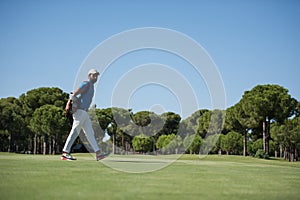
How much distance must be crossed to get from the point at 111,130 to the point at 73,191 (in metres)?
62.9

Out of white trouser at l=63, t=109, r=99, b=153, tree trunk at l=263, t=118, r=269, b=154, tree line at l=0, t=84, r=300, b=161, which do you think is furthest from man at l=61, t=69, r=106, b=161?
tree trunk at l=263, t=118, r=269, b=154

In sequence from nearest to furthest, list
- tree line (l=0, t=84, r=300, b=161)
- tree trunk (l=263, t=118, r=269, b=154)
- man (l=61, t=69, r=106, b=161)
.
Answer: man (l=61, t=69, r=106, b=161) < tree trunk (l=263, t=118, r=269, b=154) < tree line (l=0, t=84, r=300, b=161)

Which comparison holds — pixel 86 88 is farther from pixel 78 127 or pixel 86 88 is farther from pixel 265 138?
pixel 265 138

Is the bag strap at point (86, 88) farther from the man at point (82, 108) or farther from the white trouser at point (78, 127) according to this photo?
the white trouser at point (78, 127)

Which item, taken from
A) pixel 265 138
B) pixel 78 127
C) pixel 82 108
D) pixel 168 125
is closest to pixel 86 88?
pixel 82 108

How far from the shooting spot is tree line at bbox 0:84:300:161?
5172 cm

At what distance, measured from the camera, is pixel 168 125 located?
79875mm

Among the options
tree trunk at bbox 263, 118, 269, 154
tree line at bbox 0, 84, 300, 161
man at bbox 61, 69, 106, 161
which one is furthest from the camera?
tree line at bbox 0, 84, 300, 161

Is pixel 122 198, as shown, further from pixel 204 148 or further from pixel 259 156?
pixel 204 148

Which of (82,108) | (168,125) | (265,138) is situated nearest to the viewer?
(82,108)

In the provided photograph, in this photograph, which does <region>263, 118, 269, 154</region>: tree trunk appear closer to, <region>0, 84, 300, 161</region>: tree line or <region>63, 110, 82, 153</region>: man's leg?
<region>0, 84, 300, 161</region>: tree line

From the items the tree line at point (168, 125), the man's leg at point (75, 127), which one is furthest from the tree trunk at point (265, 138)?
the man's leg at point (75, 127)

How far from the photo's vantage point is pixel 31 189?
5.82m

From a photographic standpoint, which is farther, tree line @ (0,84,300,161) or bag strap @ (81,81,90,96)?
tree line @ (0,84,300,161)
